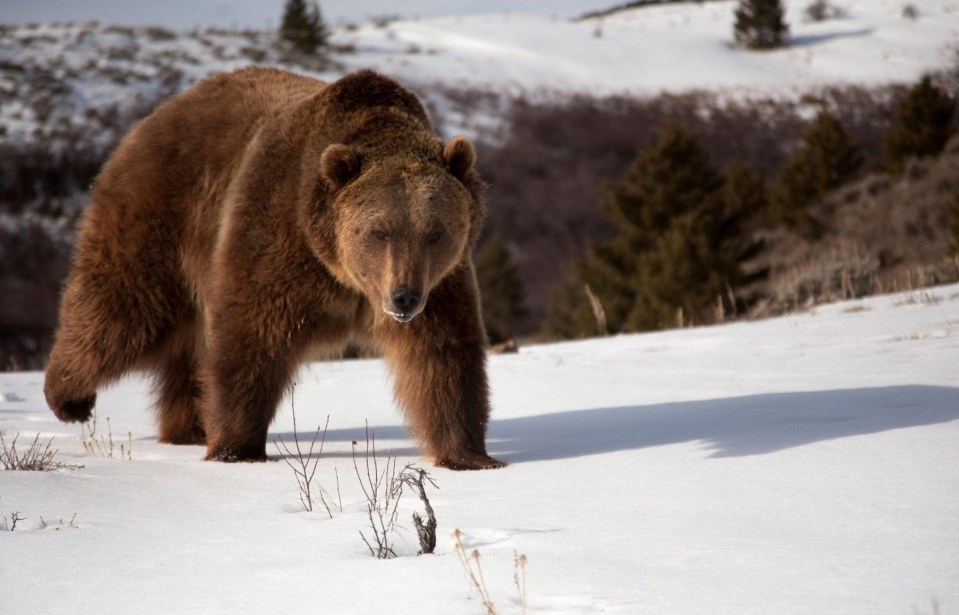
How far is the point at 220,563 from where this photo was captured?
290cm

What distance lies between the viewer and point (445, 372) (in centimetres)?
501

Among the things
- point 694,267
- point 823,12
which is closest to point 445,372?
point 694,267

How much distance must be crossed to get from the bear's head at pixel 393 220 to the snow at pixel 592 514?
945 mm

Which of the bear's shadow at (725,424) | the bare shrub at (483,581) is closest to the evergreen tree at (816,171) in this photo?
the bear's shadow at (725,424)

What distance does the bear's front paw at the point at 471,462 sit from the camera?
4.84 meters

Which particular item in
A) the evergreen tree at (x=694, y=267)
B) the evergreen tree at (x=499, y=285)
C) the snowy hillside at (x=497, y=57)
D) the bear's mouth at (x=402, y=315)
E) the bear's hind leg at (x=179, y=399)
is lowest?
the evergreen tree at (x=499, y=285)

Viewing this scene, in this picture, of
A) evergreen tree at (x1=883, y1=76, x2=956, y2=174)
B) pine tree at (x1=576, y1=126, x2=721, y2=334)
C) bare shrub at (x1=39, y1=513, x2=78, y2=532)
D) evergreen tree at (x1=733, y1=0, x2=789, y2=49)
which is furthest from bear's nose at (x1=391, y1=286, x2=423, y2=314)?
evergreen tree at (x1=733, y1=0, x2=789, y2=49)

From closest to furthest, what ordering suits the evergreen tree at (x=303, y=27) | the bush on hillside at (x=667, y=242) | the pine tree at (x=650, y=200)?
the bush on hillside at (x=667, y=242) < the pine tree at (x=650, y=200) < the evergreen tree at (x=303, y=27)

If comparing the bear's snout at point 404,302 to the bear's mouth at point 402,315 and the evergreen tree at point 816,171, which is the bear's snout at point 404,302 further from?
the evergreen tree at point 816,171

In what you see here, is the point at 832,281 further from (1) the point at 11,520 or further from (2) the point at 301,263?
(1) the point at 11,520

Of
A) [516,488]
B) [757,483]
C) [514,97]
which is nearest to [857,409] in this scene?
[757,483]

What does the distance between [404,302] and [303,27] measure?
53.1 meters

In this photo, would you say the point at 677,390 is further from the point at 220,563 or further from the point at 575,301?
the point at 575,301

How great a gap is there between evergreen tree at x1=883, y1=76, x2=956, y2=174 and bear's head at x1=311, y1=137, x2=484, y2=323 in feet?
102
